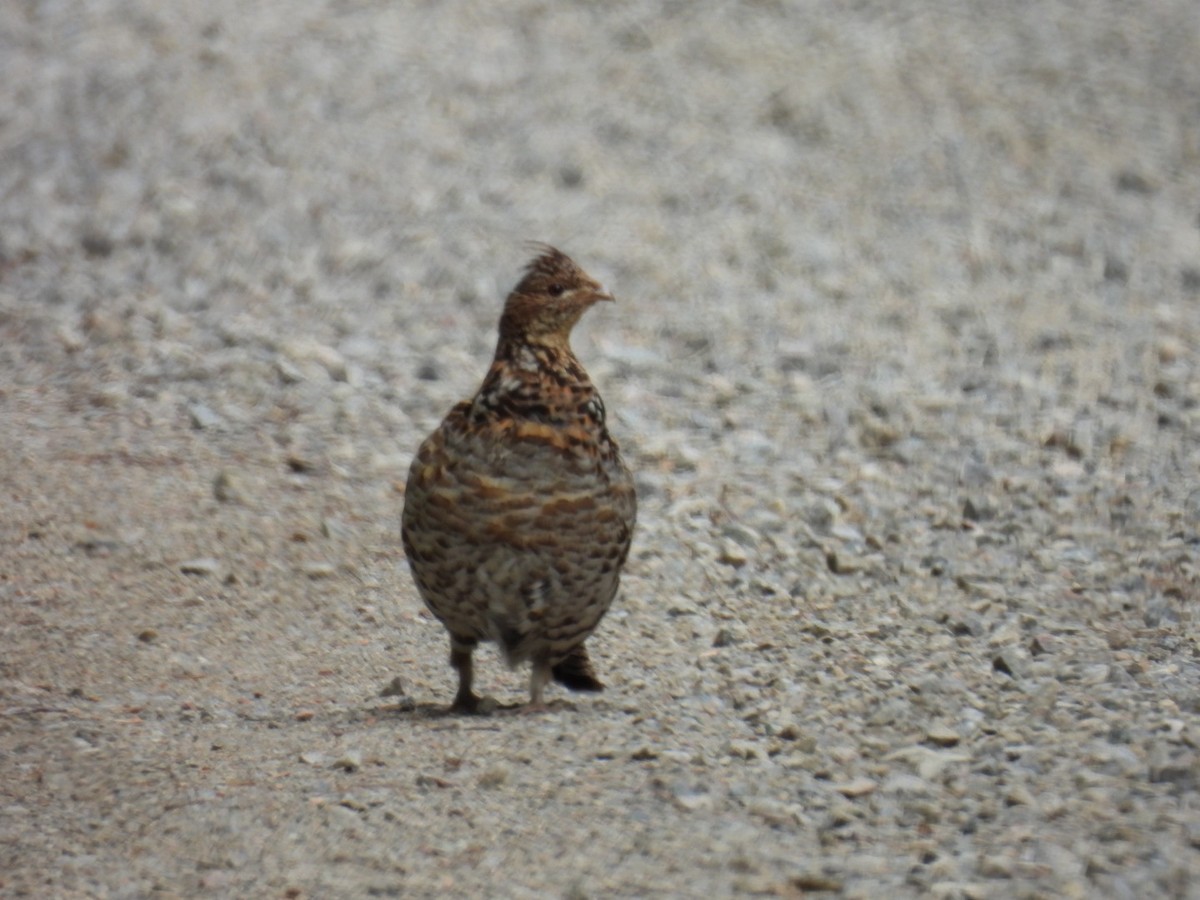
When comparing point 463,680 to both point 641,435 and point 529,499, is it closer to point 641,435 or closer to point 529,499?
point 529,499

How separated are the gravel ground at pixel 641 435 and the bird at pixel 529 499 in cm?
32

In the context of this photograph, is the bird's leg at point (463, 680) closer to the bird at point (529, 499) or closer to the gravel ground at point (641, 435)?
the bird at point (529, 499)

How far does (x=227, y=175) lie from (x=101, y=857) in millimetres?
7166

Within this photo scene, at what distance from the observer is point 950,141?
12.8m

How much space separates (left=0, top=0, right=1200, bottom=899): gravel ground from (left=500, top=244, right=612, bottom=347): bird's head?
1.12 m

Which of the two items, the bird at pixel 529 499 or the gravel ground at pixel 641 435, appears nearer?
the gravel ground at pixel 641 435

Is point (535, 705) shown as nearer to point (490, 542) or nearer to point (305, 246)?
point (490, 542)

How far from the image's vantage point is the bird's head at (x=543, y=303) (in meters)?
5.45

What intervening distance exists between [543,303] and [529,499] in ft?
2.04

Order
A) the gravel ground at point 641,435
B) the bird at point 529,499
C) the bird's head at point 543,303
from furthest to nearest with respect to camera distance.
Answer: the bird's head at point 543,303 → the bird at point 529,499 → the gravel ground at point 641,435

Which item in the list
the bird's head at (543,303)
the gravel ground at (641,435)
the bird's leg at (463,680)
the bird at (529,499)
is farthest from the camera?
the bird's leg at (463,680)

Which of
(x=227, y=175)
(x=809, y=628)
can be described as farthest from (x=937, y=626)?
(x=227, y=175)

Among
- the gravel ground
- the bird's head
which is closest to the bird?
the bird's head

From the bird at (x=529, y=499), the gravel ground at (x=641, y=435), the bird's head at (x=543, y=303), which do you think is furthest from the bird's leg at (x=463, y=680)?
the bird's head at (x=543, y=303)
